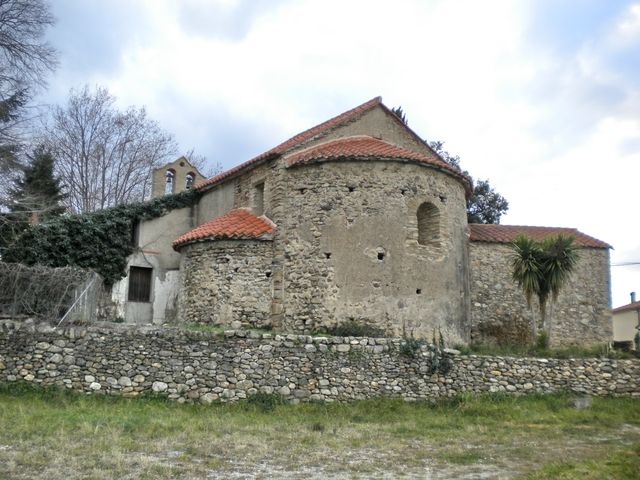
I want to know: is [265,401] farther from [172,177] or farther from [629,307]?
[629,307]

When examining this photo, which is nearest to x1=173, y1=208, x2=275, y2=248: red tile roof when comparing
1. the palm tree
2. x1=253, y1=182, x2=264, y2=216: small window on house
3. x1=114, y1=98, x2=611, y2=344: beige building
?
x1=114, y1=98, x2=611, y2=344: beige building

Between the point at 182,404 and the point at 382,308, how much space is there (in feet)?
20.6

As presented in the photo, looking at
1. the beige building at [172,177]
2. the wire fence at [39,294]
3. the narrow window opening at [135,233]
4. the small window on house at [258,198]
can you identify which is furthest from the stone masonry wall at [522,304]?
the wire fence at [39,294]

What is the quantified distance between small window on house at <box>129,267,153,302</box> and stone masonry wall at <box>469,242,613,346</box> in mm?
12077

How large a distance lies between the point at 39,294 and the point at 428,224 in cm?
1107

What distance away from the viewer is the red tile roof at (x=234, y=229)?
18.0m

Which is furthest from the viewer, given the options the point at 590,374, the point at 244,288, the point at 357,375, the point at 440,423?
the point at 244,288

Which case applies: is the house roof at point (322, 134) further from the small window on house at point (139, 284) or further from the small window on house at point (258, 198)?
the small window on house at point (139, 284)

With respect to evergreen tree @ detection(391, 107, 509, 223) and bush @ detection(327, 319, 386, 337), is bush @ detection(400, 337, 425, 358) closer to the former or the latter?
bush @ detection(327, 319, 386, 337)

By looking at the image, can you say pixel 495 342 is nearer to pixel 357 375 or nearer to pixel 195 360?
pixel 357 375

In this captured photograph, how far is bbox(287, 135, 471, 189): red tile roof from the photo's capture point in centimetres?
1775

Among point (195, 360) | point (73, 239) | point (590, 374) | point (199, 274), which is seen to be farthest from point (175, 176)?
point (590, 374)

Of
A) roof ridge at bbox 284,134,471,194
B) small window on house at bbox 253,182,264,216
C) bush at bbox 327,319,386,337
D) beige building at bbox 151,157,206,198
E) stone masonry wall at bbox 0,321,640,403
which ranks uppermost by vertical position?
beige building at bbox 151,157,206,198

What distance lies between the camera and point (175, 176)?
89.5ft
